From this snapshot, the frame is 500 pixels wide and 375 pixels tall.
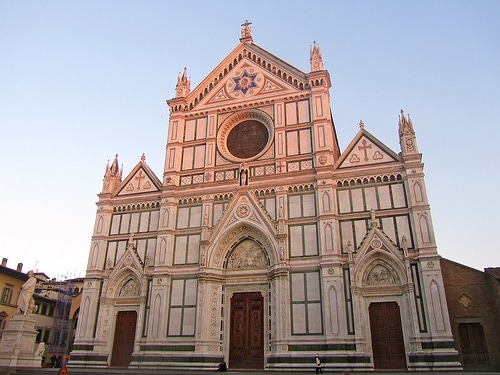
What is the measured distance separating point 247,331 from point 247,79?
15466 mm

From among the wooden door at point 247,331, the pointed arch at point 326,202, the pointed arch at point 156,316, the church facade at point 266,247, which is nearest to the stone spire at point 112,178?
the church facade at point 266,247

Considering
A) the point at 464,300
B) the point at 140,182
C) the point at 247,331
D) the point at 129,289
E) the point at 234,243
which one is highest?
the point at 140,182

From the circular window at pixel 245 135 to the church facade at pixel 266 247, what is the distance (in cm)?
7

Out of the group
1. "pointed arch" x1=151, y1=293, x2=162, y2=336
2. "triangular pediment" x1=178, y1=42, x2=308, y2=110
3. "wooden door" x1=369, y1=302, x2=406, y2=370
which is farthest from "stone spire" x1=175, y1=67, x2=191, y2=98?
"wooden door" x1=369, y1=302, x2=406, y2=370

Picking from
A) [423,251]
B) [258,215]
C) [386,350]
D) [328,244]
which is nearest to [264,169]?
[258,215]

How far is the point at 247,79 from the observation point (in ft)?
90.1

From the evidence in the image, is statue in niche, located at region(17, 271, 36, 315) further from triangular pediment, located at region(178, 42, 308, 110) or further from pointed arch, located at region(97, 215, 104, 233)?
triangular pediment, located at region(178, 42, 308, 110)

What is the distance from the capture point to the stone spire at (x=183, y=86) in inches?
1126

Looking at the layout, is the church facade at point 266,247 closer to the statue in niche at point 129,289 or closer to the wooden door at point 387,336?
the wooden door at point 387,336

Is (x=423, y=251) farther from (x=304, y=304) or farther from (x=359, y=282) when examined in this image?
(x=304, y=304)

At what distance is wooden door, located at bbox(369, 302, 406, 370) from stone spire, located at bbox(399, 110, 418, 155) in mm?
7849

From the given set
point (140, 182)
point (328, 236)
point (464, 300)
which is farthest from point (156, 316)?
point (464, 300)

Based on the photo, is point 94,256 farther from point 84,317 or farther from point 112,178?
point 112,178

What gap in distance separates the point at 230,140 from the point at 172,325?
11.4 metres
